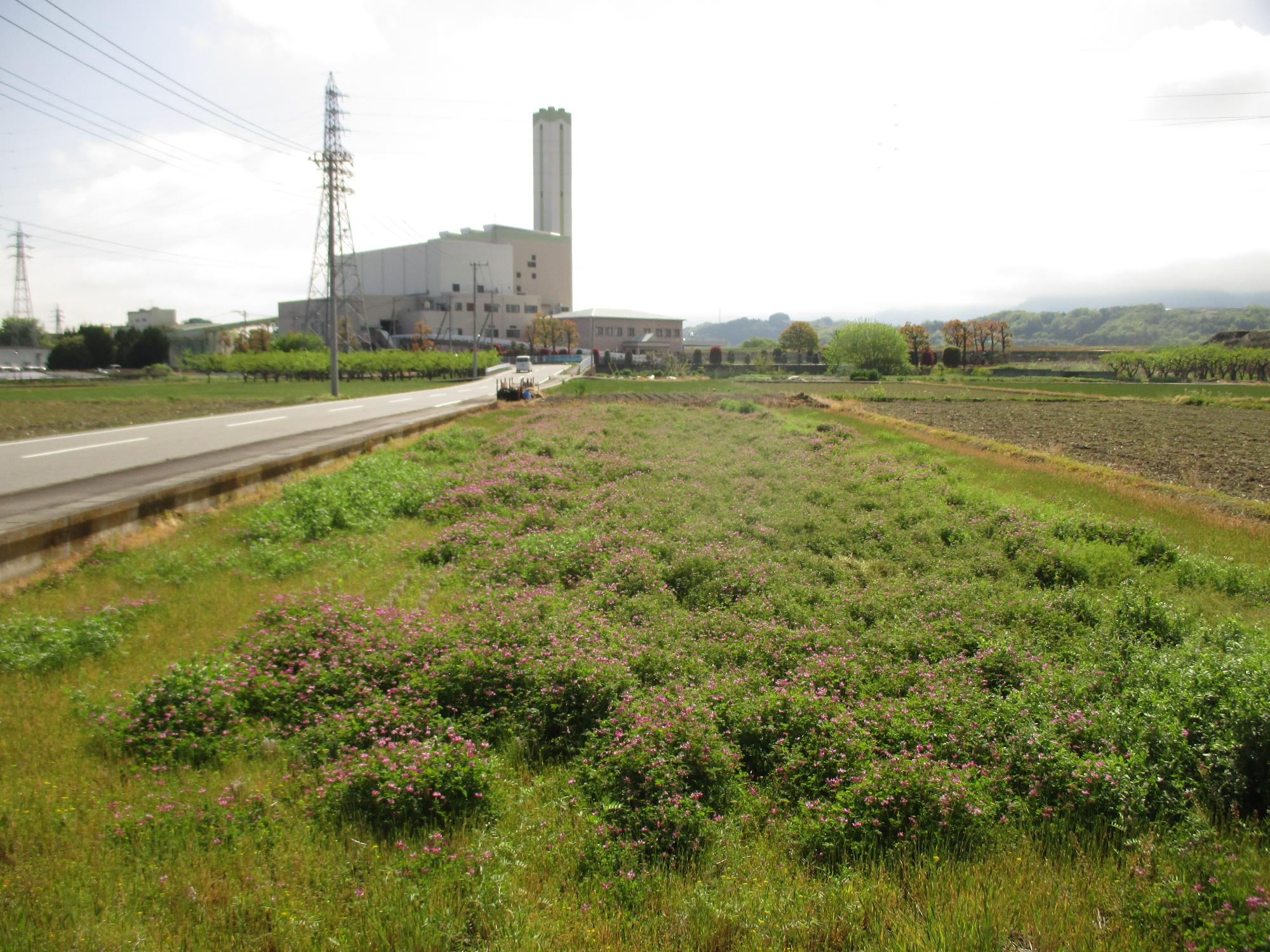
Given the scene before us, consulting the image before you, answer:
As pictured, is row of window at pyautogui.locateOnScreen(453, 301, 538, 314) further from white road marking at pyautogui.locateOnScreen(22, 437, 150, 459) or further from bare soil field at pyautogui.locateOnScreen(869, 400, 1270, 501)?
white road marking at pyautogui.locateOnScreen(22, 437, 150, 459)

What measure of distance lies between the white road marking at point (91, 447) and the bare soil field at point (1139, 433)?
2385 centimetres

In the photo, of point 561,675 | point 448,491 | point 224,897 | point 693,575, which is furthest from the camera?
point 448,491

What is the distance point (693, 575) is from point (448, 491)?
612cm

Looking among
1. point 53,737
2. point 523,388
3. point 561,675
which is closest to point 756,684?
point 561,675

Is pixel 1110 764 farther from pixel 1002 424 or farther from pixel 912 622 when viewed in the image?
pixel 1002 424

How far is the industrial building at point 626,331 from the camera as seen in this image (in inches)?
5000

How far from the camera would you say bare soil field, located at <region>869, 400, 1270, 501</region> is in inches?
719

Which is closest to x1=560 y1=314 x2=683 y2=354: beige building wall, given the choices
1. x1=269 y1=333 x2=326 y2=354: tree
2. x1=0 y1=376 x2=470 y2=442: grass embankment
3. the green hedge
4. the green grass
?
x1=269 y1=333 x2=326 y2=354: tree

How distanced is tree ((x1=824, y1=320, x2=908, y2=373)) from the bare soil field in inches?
1909

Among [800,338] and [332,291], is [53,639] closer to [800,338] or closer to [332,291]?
[332,291]

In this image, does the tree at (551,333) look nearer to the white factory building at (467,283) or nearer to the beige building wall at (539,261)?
the white factory building at (467,283)

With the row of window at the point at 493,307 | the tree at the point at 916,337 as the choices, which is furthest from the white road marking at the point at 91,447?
the tree at the point at 916,337

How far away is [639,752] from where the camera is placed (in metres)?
4.29

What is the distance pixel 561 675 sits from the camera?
5320 millimetres
